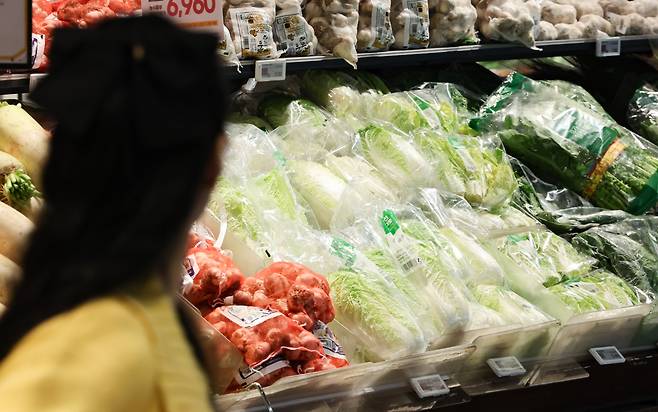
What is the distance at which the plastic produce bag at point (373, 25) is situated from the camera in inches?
142

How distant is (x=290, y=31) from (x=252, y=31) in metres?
0.17

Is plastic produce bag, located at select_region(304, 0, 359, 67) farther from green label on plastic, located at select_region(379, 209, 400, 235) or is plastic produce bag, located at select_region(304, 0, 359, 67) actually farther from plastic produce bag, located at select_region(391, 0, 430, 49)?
green label on plastic, located at select_region(379, 209, 400, 235)

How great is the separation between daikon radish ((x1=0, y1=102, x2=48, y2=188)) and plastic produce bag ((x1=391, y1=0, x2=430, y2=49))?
151cm

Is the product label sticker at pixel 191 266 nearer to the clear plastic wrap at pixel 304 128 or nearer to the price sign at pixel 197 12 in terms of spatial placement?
the price sign at pixel 197 12

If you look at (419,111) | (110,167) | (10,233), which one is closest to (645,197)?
(419,111)

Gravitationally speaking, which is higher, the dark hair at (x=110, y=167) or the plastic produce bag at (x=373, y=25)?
the dark hair at (x=110, y=167)

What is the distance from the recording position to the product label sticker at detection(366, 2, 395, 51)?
362 cm

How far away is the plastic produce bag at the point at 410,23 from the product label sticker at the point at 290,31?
44cm

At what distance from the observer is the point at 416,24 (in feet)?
12.2

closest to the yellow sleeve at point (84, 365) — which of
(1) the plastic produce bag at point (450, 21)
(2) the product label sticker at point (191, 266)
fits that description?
(2) the product label sticker at point (191, 266)

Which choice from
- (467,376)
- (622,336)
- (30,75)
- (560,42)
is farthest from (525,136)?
(30,75)

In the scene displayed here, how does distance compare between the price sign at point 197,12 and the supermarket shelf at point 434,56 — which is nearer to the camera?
the supermarket shelf at point 434,56

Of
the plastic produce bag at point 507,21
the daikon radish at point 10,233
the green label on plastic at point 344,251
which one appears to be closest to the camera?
the daikon radish at point 10,233

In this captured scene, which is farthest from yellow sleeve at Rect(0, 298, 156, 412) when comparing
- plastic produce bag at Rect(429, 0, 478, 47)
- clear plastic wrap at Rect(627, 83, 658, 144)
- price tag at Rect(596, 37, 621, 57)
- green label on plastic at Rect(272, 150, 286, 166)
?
Result: clear plastic wrap at Rect(627, 83, 658, 144)
